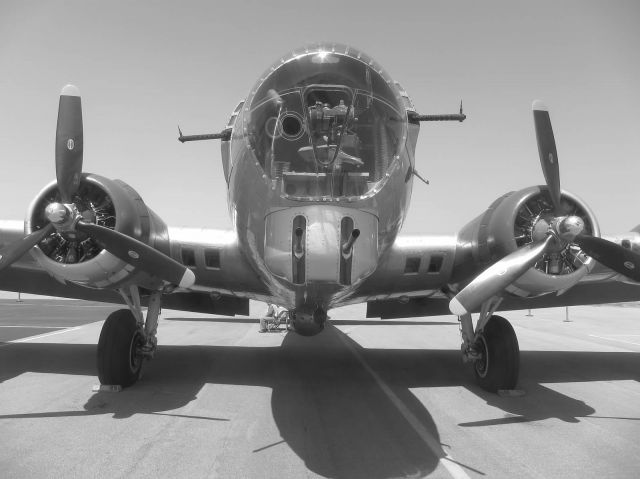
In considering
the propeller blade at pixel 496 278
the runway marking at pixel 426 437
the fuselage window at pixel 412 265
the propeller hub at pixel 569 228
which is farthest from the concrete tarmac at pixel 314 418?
the propeller hub at pixel 569 228

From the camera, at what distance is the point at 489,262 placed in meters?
7.17

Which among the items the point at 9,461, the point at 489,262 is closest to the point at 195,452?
the point at 9,461

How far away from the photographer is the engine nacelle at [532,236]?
667cm

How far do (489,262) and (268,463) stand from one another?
4293mm

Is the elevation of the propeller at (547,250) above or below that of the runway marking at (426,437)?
above

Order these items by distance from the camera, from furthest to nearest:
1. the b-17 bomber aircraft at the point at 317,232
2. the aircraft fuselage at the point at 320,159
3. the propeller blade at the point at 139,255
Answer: the propeller blade at the point at 139,255 → the b-17 bomber aircraft at the point at 317,232 → the aircraft fuselage at the point at 320,159

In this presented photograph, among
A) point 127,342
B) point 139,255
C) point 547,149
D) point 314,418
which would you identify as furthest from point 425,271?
point 127,342

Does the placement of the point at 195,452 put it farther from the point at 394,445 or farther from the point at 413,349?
the point at 413,349

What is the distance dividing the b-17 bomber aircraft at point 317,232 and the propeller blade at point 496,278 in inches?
0.7

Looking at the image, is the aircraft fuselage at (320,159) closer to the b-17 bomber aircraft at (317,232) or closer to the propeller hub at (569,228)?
the b-17 bomber aircraft at (317,232)

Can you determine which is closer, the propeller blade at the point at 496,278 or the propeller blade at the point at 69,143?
the propeller blade at the point at 496,278

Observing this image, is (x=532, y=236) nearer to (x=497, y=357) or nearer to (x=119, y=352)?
(x=497, y=357)

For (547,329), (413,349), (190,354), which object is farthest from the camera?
(547,329)

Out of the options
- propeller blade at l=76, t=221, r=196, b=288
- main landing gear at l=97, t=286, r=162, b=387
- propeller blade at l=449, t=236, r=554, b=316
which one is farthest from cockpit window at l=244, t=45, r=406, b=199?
main landing gear at l=97, t=286, r=162, b=387
